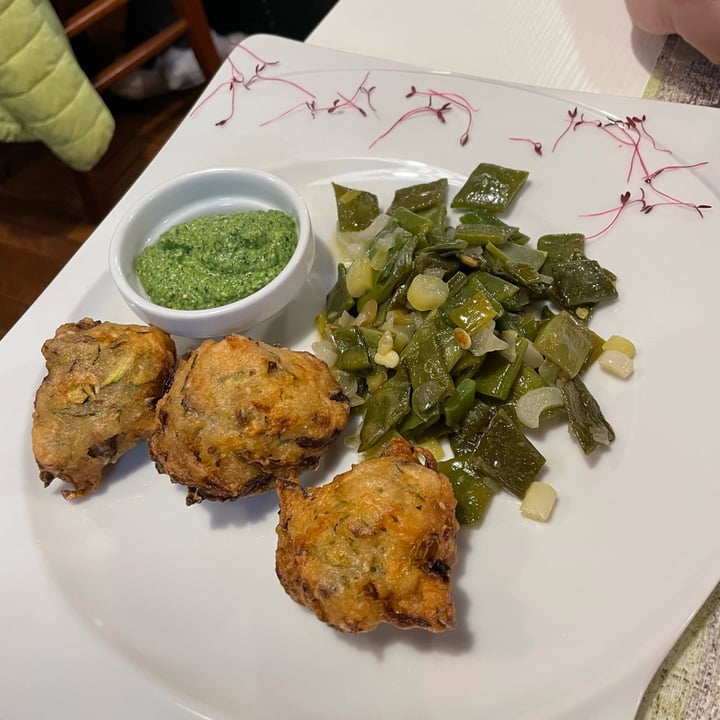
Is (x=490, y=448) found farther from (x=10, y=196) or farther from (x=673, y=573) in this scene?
(x=10, y=196)

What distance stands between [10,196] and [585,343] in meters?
4.69

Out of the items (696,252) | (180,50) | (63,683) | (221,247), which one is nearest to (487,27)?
(696,252)

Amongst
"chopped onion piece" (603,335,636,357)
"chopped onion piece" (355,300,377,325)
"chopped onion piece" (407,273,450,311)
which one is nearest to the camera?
"chopped onion piece" (603,335,636,357)

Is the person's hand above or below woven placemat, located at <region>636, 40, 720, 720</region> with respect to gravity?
above

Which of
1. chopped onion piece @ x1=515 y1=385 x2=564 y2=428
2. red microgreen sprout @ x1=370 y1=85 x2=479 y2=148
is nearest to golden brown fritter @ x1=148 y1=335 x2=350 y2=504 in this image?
chopped onion piece @ x1=515 y1=385 x2=564 y2=428

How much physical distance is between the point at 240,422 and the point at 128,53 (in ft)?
12.6

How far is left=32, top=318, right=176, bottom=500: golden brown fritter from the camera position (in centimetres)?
217

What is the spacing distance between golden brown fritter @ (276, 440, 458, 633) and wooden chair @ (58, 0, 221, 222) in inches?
142

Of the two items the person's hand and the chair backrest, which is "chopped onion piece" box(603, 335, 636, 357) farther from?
the chair backrest

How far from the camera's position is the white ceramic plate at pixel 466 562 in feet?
6.03

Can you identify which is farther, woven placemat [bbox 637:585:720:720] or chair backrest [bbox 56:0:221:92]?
chair backrest [bbox 56:0:221:92]

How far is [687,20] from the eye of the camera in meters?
3.02

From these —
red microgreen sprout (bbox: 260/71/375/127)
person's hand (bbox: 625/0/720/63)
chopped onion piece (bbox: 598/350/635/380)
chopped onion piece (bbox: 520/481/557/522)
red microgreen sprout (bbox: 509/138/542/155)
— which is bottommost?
chopped onion piece (bbox: 520/481/557/522)

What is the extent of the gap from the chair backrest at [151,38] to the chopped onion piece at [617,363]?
366cm
